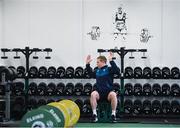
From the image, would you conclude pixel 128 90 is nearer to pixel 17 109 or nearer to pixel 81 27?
pixel 81 27

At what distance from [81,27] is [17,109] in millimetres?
2263

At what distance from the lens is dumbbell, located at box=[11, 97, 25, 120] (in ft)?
21.7

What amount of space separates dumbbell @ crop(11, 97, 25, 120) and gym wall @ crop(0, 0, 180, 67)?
124 centimetres

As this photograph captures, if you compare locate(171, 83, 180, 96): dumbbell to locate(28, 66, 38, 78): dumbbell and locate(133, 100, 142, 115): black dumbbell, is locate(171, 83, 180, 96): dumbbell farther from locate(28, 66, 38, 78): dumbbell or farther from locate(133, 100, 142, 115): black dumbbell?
locate(28, 66, 38, 78): dumbbell

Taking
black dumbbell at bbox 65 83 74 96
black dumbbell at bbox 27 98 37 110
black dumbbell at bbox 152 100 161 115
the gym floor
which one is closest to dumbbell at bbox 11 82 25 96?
black dumbbell at bbox 27 98 37 110

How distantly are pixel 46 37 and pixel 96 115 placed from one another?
7.91 ft

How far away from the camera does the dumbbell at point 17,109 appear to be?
6.63 metres

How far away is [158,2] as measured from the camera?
757cm

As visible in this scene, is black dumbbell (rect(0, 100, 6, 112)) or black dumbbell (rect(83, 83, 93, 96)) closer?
black dumbbell (rect(0, 100, 6, 112))

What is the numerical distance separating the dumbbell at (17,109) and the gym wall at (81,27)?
124 centimetres

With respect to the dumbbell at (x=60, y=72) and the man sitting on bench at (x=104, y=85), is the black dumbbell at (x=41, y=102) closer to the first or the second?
the dumbbell at (x=60, y=72)

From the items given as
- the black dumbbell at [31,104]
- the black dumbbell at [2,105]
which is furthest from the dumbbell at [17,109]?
the black dumbbell at [31,104]

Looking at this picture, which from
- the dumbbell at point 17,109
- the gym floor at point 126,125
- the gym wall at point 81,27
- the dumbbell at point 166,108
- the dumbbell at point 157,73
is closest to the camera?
the gym floor at point 126,125

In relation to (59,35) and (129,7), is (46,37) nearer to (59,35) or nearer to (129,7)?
(59,35)
